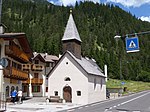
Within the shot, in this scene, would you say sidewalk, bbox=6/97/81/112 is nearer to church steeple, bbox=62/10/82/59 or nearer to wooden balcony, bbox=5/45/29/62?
wooden balcony, bbox=5/45/29/62

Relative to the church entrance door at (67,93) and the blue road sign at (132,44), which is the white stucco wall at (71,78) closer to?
the church entrance door at (67,93)

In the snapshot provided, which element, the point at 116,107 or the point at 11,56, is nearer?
the point at 116,107

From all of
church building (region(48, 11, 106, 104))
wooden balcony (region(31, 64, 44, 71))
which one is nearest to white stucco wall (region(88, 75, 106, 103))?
church building (region(48, 11, 106, 104))

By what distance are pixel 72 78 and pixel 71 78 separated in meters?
0.17

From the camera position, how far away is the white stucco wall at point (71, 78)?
37531 millimetres

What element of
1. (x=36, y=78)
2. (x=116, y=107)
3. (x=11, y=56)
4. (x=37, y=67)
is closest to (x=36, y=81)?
(x=36, y=78)

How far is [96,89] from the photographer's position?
4178 cm

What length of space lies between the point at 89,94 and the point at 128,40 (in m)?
20.7

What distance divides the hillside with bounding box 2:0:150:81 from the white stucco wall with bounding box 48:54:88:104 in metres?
60.3

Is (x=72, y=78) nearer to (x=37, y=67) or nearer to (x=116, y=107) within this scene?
(x=116, y=107)

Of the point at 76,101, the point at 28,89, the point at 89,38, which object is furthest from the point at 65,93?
the point at 89,38

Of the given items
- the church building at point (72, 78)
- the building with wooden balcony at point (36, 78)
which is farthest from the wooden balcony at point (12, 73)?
the building with wooden balcony at point (36, 78)

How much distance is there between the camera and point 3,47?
33.0 metres

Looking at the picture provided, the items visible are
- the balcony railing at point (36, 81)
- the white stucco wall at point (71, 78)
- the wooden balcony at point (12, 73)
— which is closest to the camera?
the wooden balcony at point (12, 73)
